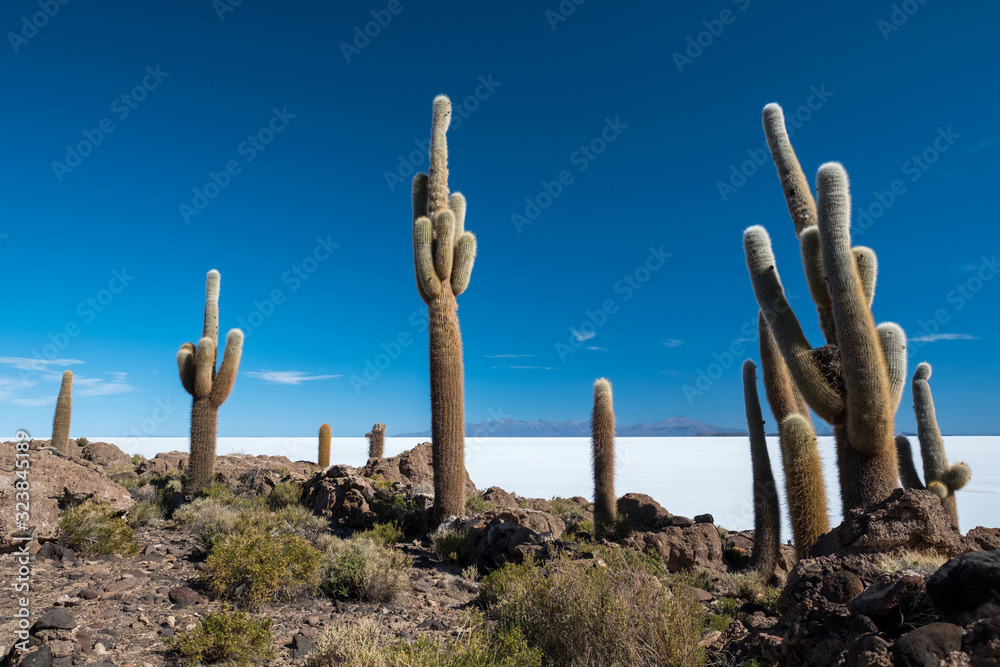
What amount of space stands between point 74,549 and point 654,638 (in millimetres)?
7927

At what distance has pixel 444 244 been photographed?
42.5ft

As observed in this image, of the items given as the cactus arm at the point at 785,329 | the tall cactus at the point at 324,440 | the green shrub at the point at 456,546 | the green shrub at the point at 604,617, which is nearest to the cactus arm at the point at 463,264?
the green shrub at the point at 456,546

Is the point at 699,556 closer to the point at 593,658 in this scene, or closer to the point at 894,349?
the point at 894,349

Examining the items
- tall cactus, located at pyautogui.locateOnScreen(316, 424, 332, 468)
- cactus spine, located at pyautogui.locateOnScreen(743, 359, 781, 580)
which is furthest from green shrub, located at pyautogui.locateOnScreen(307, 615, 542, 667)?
tall cactus, located at pyautogui.locateOnScreen(316, 424, 332, 468)

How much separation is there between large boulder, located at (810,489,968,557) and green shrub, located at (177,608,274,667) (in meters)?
5.69

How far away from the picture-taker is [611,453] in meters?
13.6

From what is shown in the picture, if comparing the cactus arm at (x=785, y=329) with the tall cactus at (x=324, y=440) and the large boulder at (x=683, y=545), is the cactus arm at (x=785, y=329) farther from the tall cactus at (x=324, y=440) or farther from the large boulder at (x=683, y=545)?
the tall cactus at (x=324, y=440)

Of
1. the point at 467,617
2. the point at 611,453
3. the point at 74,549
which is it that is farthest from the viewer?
the point at 611,453

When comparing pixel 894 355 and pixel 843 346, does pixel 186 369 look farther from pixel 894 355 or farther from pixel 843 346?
pixel 894 355

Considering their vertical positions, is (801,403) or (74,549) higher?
(801,403)

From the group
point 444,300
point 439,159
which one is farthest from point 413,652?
point 439,159

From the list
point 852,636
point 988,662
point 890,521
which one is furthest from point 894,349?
point 988,662

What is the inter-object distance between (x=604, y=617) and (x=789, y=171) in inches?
350

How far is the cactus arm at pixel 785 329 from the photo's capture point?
8.31 metres
